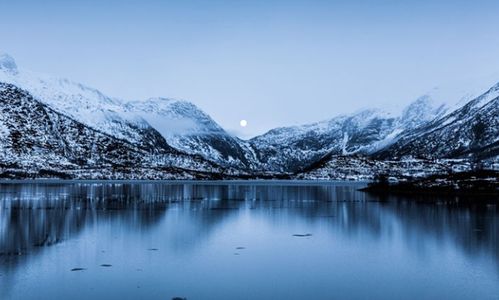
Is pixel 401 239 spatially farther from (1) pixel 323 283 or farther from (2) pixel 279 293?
(2) pixel 279 293

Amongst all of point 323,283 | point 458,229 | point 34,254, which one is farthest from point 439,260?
point 34,254

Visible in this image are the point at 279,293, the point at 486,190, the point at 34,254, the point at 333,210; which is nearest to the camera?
the point at 279,293

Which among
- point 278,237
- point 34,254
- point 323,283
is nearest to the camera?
point 323,283

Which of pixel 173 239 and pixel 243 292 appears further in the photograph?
pixel 173 239

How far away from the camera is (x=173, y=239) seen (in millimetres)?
55750

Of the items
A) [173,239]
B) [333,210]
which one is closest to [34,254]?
[173,239]

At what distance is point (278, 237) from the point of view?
59.9 metres

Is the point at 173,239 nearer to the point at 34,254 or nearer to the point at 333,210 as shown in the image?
the point at 34,254

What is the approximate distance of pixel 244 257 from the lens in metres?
47.0

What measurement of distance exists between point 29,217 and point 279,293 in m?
47.1

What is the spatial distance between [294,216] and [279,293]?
163 ft

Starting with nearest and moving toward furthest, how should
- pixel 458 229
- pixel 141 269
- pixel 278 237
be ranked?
pixel 141 269 → pixel 278 237 → pixel 458 229

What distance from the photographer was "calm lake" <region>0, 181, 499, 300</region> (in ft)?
111

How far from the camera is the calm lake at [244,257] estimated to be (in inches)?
1336
